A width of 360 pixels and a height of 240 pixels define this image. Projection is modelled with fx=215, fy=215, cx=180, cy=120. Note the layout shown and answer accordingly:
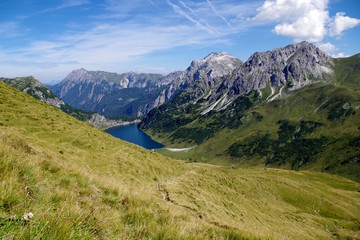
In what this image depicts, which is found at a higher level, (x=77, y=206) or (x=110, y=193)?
(x=77, y=206)

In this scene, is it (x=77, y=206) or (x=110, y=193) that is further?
(x=110, y=193)

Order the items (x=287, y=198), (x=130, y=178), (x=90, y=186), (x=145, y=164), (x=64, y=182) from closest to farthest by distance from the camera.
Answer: (x=64, y=182) → (x=90, y=186) → (x=130, y=178) → (x=145, y=164) → (x=287, y=198)

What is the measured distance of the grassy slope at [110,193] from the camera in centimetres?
432

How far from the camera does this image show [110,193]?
7969 mm

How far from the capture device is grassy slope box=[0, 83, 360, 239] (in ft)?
14.2

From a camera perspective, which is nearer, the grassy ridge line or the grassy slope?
the grassy ridge line

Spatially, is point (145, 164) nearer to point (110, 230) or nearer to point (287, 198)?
point (110, 230)

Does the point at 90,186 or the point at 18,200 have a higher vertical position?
the point at 18,200

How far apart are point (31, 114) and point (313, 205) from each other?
359ft

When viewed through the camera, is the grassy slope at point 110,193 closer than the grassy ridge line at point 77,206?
No

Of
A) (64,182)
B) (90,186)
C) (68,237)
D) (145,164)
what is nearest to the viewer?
(68,237)

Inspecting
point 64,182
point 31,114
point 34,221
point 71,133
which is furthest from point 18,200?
point 31,114

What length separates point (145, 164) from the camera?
136 ft

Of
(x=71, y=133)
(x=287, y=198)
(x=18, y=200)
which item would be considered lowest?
(x=287, y=198)
